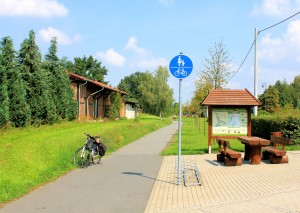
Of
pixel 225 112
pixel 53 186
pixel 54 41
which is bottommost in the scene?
pixel 53 186

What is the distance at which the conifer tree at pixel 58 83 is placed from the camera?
2917 cm

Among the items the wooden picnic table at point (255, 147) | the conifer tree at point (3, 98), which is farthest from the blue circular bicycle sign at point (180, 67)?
the conifer tree at point (3, 98)

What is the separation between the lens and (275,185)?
27.4ft

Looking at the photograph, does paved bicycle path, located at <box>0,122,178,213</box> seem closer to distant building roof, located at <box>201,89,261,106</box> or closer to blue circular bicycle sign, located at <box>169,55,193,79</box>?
blue circular bicycle sign, located at <box>169,55,193,79</box>

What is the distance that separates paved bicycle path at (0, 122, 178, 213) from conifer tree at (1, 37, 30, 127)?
12.3m

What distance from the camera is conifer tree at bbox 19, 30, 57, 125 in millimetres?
24781

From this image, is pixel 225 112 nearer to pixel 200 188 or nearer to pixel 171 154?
pixel 171 154

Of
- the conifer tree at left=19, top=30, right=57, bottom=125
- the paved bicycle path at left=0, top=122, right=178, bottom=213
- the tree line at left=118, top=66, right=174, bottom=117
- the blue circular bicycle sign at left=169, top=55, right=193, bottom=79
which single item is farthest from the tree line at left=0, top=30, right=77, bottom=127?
the tree line at left=118, top=66, right=174, bottom=117

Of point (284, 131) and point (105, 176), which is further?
point (284, 131)

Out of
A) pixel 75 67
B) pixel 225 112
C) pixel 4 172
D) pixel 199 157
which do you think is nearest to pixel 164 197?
pixel 4 172

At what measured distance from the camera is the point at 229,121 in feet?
48.9

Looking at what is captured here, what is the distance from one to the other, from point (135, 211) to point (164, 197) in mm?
1172

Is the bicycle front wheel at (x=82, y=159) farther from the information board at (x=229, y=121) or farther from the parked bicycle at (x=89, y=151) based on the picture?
the information board at (x=229, y=121)

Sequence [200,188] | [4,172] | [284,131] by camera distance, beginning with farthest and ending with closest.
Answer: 1. [284,131]
2. [4,172]
3. [200,188]
